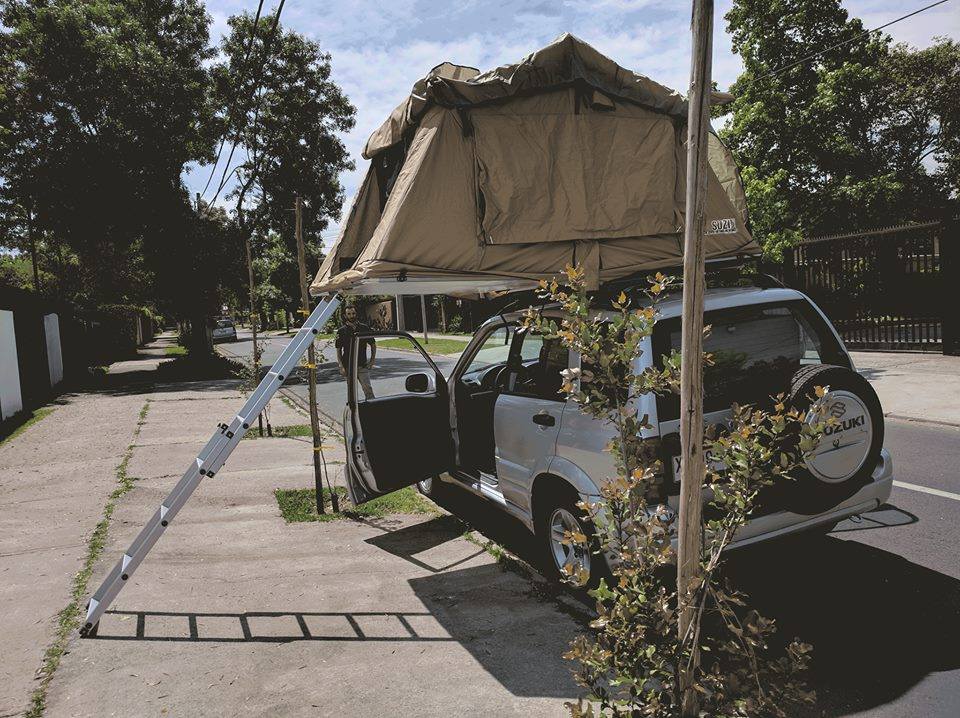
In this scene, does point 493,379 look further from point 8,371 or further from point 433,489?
point 8,371

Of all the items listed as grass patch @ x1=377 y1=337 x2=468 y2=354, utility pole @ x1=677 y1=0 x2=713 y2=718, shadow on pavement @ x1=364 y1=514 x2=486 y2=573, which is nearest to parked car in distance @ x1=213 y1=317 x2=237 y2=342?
grass patch @ x1=377 y1=337 x2=468 y2=354

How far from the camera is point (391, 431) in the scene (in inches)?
221

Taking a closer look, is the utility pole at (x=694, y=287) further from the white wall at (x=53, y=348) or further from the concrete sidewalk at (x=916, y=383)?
the white wall at (x=53, y=348)

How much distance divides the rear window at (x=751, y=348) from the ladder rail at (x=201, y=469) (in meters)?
2.48

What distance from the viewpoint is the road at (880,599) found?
3.16m

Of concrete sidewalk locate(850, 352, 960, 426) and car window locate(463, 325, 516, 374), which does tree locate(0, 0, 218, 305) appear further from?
concrete sidewalk locate(850, 352, 960, 426)

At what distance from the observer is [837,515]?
4.05 meters

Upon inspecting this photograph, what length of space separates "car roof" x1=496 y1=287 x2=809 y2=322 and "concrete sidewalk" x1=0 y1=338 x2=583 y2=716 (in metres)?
1.96

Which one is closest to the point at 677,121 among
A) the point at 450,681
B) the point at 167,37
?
the point at 450,681

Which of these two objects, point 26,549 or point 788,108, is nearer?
point 26,549

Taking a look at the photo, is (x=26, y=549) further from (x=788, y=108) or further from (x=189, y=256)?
(x=788, y=108)

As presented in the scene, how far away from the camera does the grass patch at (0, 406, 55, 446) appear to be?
1159 cm

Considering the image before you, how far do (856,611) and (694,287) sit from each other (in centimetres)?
304

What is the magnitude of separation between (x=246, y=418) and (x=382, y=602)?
4.99ft
